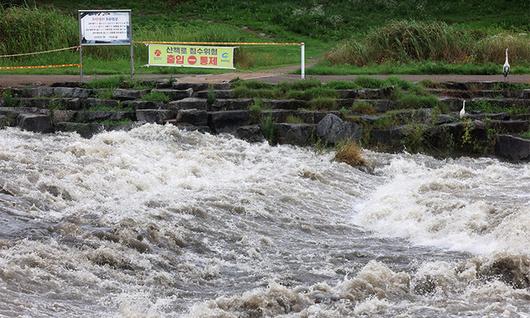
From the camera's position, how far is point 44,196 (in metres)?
11.8

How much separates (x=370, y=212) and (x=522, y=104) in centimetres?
742

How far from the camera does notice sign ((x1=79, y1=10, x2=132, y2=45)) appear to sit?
20.4 metres

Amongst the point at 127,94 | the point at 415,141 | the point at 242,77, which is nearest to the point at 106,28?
the point at 127,94

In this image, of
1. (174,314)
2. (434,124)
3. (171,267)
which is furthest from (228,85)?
(174,314)

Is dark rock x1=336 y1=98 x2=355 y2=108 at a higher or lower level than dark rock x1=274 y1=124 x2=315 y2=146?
higher

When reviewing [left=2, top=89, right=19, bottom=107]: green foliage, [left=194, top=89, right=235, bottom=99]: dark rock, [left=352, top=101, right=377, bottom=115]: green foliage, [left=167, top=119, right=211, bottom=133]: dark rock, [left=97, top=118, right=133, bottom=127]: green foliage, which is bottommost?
[left=167, top=119, right=211, bottom=133]: dark rock

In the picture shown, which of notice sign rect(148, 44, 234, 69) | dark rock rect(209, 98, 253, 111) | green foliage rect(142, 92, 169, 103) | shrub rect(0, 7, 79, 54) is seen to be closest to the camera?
dark rock rect(209, 98, 253, 111)

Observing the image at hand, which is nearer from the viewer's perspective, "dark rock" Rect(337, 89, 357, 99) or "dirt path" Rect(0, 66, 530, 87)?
"dark rock" Rect(337, 89, 357, 99)

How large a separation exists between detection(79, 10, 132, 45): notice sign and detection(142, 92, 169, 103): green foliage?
6.85 feet

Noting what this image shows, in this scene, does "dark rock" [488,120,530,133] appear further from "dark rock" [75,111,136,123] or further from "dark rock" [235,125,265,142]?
"dark rock" [75,111,136,123]

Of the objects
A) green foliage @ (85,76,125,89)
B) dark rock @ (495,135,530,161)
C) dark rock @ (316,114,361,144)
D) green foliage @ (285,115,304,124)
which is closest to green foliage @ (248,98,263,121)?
green foliage @ (285,115,304,124)

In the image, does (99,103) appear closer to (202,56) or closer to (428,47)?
(202,56)

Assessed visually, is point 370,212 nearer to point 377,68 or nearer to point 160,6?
point 377,68

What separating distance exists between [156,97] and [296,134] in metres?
3.43
